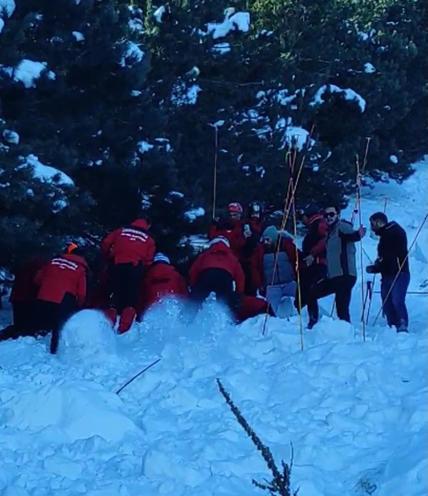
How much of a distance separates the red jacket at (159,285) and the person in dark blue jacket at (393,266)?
88.1 inches

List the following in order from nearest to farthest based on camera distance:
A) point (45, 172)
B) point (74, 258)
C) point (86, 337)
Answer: point (86, 337)
point (74, 258)
point (45, 172)

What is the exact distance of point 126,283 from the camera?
9.80 m

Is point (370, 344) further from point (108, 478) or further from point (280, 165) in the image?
point (280, 165)

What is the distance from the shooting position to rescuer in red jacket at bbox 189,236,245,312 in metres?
9.52

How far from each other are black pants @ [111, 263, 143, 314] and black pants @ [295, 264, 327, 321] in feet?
6.23

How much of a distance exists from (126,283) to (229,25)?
5.69 metres

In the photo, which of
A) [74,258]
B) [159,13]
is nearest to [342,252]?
[74,258]

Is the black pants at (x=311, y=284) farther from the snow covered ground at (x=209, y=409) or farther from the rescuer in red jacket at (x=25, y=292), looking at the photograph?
the rescuer in red jacket at (x=25, y=292)

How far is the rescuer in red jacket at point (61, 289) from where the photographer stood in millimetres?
9031

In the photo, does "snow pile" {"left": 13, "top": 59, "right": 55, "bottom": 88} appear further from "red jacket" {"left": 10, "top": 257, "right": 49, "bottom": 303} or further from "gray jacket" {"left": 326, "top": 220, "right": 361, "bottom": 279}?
"gray jacket" {"left": 326, "top": 220, "right": 361, "bottom": 279}

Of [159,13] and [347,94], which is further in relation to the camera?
[347,94]

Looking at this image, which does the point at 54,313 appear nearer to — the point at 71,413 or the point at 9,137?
the point at 9,137

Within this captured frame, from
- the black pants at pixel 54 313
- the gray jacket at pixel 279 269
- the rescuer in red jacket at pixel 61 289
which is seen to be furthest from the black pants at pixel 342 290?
the black pants at pixel 54 313

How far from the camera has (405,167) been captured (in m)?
20.2
